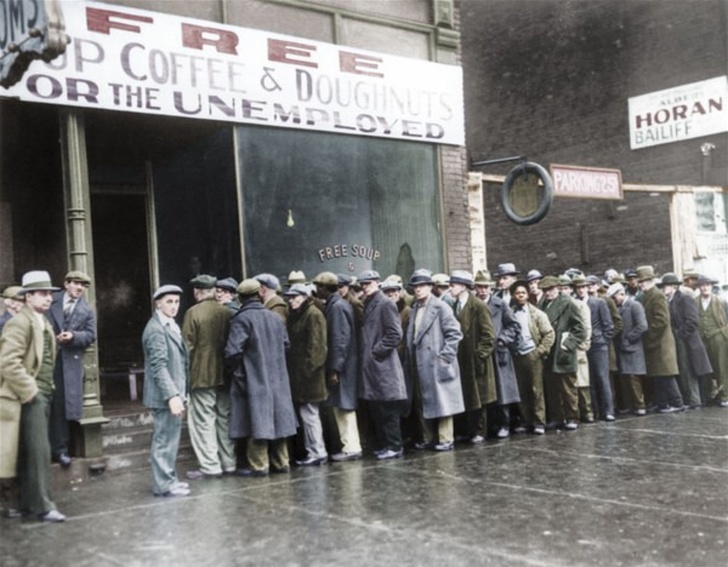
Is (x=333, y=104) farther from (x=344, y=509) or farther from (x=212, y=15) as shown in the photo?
(x=344, y=509)

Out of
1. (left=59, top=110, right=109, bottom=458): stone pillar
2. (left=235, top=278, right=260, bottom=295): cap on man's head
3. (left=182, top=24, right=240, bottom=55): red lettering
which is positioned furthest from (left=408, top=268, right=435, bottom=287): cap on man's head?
(left=182, top=24, right=240, bottom=55): red lettering

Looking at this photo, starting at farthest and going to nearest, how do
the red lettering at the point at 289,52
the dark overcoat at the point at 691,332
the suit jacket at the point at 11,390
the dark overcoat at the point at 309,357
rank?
1. the dark overcoat at the point at 691,332
2. the red lettering at the point at 289,52
3. the dark overcoat at the point at 309,357
4. the suit jacket at the point at 11,390

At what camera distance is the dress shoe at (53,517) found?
22.0ft

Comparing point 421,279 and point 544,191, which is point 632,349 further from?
point 421,279

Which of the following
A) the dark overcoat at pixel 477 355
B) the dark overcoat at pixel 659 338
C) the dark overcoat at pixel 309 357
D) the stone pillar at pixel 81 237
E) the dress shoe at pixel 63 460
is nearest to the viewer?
the dress shoe at pixel 63 460

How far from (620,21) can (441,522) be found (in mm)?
16364

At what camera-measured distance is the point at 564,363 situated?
35.9ft

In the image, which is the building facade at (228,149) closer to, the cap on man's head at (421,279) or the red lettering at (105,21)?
the red lettering at (105,21)

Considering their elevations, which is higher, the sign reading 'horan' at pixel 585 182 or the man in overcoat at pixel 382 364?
the sign reading 'horan' at pixel 585 182

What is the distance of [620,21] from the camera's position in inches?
782

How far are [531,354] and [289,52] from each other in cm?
469

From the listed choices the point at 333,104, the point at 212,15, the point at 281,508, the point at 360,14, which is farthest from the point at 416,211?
the point at 281,508

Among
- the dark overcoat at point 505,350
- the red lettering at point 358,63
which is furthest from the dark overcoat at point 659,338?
the red lettering at point 358,63

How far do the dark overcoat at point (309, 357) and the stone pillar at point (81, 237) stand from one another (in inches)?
75.5
